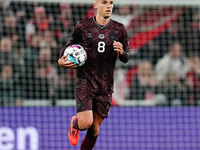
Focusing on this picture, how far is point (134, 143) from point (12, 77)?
8.99 ft

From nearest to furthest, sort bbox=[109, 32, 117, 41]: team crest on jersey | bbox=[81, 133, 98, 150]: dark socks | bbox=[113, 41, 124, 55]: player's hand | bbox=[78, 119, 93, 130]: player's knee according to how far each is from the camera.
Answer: bbox=[113, 41, 124, 55]: player's hand
bbox=[78, 119, 93, 130]: player's knee
bbox=[109, 32, 117, 41]: team crest on jersey
bbox=[81, 133, 98, 150]: dark socks

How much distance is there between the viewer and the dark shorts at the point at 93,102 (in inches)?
266

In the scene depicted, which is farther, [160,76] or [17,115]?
[160,76]

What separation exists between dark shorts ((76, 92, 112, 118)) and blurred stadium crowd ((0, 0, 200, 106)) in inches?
141

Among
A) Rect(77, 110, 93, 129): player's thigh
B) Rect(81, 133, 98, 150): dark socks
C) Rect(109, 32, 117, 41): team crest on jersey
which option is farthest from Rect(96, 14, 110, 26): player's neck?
Rect(81, 133, 98, 150): dark socks

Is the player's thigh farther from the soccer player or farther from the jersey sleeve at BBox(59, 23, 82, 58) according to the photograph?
the jersey sleeve at BBox(59, 23, 82, 58)

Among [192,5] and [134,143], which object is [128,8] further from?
[134,143]

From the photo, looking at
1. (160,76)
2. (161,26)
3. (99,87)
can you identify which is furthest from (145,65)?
(99,87)

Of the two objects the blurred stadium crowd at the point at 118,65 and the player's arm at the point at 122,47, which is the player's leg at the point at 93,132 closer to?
the player's arm at the point at 122,47

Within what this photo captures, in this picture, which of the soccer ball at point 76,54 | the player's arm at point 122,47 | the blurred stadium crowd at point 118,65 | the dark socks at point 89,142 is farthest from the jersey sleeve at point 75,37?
the blurred stadium crowd at point 118,65

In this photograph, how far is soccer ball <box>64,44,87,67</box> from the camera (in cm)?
660

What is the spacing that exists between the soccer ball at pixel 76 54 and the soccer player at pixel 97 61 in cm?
16

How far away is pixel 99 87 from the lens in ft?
22.6

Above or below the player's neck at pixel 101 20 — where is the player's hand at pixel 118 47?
below
